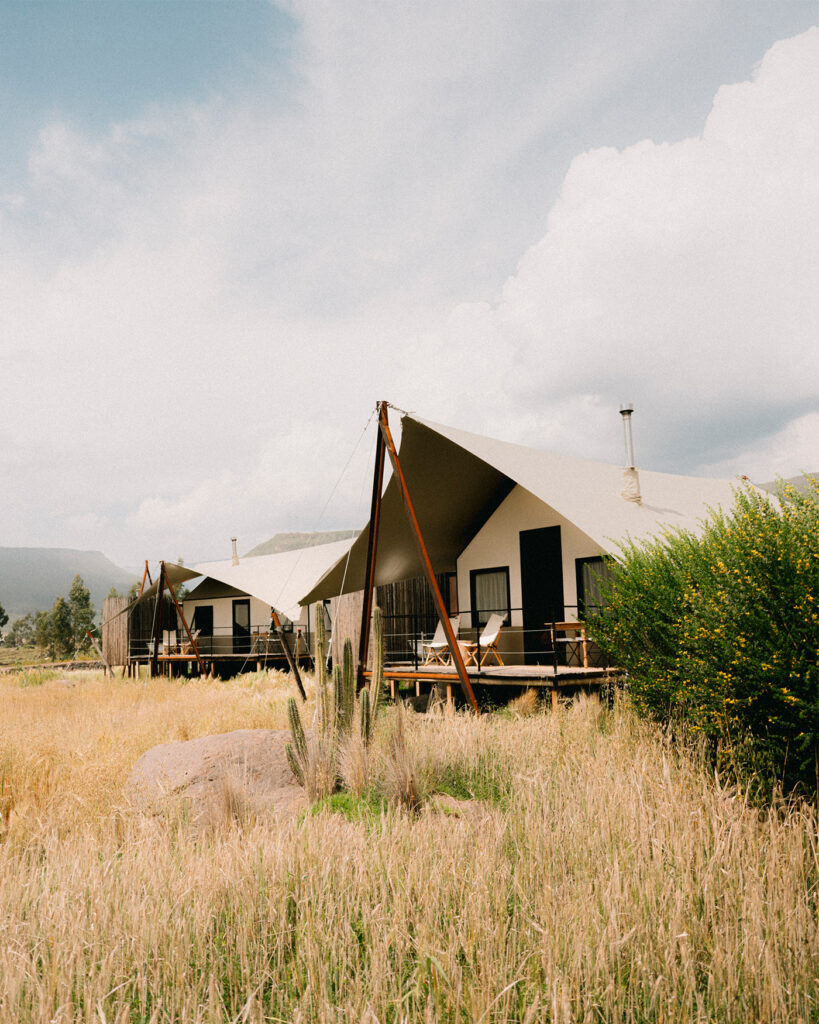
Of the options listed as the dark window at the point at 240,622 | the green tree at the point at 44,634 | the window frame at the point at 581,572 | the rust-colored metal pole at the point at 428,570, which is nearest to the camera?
the rust-colored metal pole at the point at 428,570

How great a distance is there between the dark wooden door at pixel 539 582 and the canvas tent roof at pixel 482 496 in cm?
121

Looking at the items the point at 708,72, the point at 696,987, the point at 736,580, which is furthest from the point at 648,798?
the point at 708,72

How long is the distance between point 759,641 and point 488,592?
10.6 m

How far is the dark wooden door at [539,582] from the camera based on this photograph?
45.2 ft

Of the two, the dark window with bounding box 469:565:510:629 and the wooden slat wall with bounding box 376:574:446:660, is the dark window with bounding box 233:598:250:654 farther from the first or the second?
the dark window with bounding box 469:565:510:629

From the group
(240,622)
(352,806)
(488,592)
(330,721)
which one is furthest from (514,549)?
(240,622)

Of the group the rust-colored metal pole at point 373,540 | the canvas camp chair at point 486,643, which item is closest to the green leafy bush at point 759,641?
the rust-colored metal pole at point 373,540

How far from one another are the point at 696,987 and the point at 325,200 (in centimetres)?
758

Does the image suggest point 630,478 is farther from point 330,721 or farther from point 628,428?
point 330,721

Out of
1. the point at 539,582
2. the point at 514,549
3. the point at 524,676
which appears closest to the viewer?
the point at 524,676

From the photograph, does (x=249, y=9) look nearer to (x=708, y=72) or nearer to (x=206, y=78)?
(x=206, y=78)

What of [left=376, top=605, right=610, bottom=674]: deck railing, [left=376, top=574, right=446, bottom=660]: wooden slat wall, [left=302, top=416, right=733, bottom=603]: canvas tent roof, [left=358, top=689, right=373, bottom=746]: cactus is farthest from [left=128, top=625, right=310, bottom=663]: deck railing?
[left=358, top=689, right=373, bottom=746]: cactus

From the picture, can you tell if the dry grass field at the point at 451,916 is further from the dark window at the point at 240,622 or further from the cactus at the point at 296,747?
the dark window at the point at 240,622

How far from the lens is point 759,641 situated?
15.5ft
